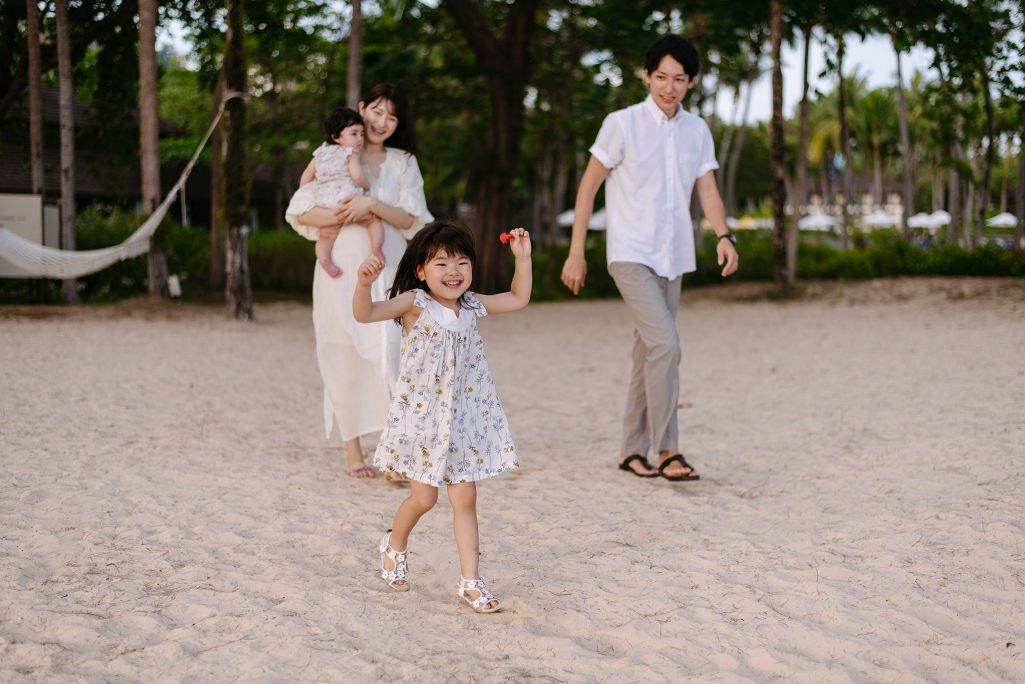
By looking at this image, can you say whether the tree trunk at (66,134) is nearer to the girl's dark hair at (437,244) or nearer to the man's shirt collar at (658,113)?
the man's shirt collar at (658,113)

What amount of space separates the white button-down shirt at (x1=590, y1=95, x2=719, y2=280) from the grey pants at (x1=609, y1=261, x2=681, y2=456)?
0.07 metres

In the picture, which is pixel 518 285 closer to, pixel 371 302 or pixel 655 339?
pixel 371 302

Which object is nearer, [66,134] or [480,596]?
[480,596]

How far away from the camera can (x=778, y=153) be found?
62.8ft

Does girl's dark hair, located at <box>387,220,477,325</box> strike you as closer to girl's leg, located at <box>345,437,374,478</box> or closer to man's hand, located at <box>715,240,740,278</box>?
man's hand, located at <box>715,240,740,278</box>

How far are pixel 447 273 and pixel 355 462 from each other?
2413 mm

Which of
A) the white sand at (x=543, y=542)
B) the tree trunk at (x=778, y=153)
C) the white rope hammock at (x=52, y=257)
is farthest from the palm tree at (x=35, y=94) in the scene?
the tree trunk at (x=778, y=153)

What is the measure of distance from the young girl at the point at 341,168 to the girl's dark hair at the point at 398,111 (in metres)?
0.13

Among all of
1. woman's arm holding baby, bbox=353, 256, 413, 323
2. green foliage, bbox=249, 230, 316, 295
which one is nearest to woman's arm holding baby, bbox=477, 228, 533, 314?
woman's arm holding baby, bbox=353, 256, 413, 323

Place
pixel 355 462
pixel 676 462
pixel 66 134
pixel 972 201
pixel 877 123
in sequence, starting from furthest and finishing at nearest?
pixel 877 123, pixel 972 201, pixel 66 134, pixel 355 462, pixel 676 462

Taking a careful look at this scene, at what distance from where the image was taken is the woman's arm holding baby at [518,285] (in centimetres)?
354

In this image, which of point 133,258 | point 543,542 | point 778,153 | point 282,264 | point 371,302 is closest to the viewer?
point 371,302

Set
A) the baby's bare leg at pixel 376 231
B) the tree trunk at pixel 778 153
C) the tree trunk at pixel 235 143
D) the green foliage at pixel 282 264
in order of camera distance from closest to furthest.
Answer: the baby's bare leg at pixel 376 231 < the tree trunk at pixel 235 143 < the tree trunk at pixel 778 153 < the green foliage at pixel 282 264

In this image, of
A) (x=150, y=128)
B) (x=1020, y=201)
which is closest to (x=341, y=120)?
(x=150, y=128)
